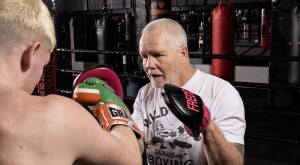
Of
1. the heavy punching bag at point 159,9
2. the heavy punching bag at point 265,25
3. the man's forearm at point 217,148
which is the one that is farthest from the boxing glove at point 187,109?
the heavy punching bag at point 265,25

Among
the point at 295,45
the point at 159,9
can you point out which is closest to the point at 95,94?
the point at 159,9

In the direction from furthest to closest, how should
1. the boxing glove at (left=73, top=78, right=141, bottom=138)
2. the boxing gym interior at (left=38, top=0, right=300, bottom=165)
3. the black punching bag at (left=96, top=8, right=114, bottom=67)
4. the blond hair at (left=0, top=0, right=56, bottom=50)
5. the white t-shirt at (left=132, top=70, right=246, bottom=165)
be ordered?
the black punching bag at (left=96, top=8, right=114, bottom=67)
the boxing gym interior at (left=38, top=0, right=300, bottom=165)
the white t-shirt at (left=132, top=70, right=246, bottom=165)
the boxing glove at (left=73, top=78, right=141, bottom=138)
the blond hair at (left=0, top=0, right=56, bottom=50)

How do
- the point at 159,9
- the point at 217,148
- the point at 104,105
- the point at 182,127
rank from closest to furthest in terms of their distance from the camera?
the point at 104,105
the point at 217,148
the point at 182,127
the point at 159,9

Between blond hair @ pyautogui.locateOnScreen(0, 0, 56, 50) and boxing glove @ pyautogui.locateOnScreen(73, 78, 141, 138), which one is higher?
blond hair @ pyautogui.locateOnScreen(0, 0, 56, 50)

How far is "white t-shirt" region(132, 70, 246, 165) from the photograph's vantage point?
132 centimetres

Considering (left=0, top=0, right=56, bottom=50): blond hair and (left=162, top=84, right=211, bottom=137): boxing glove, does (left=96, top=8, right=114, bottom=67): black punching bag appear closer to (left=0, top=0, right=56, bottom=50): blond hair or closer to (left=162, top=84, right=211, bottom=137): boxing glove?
(left=162, top=84, right=211, bottom=137): boxing glove

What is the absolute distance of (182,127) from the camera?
1.39 meters

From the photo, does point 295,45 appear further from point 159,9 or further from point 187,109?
point 187,109

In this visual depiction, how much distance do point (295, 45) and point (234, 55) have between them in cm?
173

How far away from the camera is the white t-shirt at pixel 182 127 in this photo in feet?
4.34

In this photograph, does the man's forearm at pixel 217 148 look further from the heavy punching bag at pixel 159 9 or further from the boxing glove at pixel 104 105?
the heavy punching bag at pixel 159 9

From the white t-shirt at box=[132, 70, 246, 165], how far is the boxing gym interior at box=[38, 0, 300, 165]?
1.23 metres

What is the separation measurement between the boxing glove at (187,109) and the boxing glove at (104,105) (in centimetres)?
15

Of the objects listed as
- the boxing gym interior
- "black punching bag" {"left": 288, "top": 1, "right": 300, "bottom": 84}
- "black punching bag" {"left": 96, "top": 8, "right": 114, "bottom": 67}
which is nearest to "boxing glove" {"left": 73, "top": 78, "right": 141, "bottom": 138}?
the boxing gym interior
